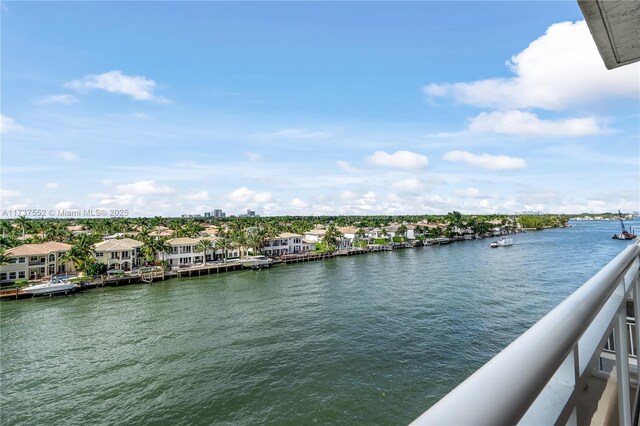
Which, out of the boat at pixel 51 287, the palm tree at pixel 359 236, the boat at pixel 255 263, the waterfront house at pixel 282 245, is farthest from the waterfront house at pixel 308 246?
the boat at pixel 51 287

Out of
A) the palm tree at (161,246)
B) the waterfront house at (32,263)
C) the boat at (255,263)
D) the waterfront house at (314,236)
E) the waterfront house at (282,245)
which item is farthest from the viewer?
the waterfront house at (314,236)

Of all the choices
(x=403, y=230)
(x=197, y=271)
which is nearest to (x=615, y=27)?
(x=197, y=271)

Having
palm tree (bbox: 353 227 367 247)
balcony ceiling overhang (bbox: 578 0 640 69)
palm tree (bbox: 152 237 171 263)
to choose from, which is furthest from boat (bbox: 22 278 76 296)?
palm tree (bbox: 353 227 367 247)

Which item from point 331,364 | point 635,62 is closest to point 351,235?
point 331,364

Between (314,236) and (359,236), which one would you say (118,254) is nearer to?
(314,236)

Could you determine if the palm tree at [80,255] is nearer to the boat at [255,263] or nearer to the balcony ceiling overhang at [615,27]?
the boat at [255,263]

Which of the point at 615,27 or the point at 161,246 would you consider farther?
the point at 161,246

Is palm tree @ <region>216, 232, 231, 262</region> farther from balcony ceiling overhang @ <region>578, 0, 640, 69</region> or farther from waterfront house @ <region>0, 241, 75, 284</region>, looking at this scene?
balcony ceiling overhang @ <region>578, 0, 640, 69</region>
